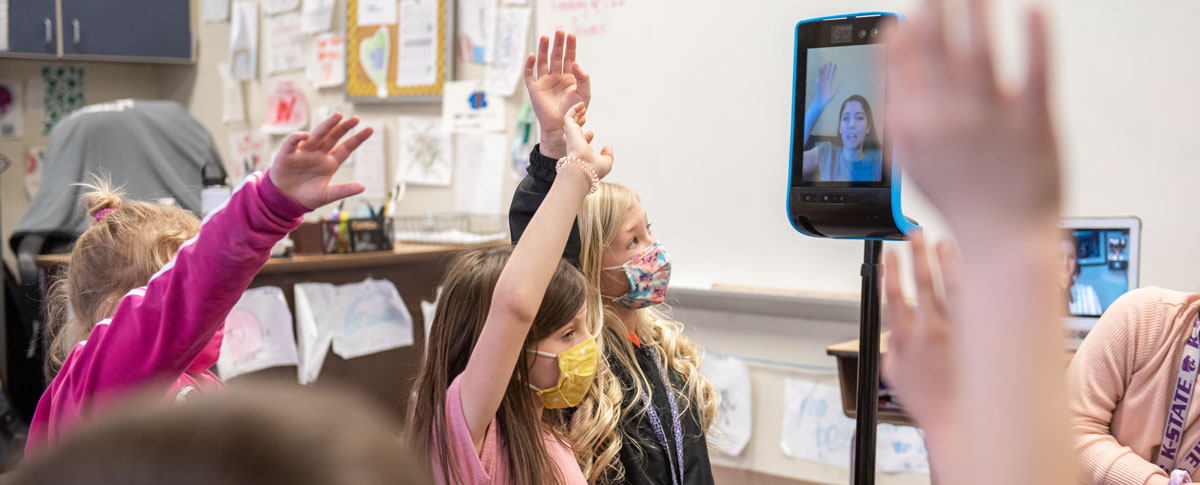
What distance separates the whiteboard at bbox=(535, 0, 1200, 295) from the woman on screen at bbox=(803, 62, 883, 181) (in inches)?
41.7

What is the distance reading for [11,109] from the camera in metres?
4.40

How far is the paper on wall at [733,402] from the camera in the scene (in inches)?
102

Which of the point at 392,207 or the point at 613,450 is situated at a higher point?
the point at 392,207

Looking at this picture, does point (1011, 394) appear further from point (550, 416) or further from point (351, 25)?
point (351, 25)

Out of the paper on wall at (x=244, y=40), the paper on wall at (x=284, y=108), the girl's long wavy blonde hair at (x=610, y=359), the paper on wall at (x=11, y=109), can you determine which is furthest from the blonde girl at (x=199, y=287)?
the paper on wall at (x=11, y=109)

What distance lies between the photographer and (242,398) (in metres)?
0.39

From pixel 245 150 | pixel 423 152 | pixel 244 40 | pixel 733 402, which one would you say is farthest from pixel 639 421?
pixel 244 40

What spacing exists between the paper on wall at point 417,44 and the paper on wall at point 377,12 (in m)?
0.06

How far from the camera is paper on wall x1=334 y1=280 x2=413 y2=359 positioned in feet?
9.08

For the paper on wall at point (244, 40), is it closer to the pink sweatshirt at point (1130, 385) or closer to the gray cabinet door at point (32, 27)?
the gray cabinet door at point (32, 27)

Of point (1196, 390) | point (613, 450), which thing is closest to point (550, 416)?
point (613, 450)

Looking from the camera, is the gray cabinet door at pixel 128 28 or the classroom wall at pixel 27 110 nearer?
the gray cabinet door at pixel 128 28

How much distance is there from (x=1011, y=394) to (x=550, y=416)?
3.52 feet

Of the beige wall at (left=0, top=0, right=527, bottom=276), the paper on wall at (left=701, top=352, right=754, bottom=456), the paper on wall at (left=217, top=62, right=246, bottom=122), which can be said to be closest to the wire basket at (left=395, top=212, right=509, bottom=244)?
the beige wall at (left=0, top=0, right=527, bottom=276)
